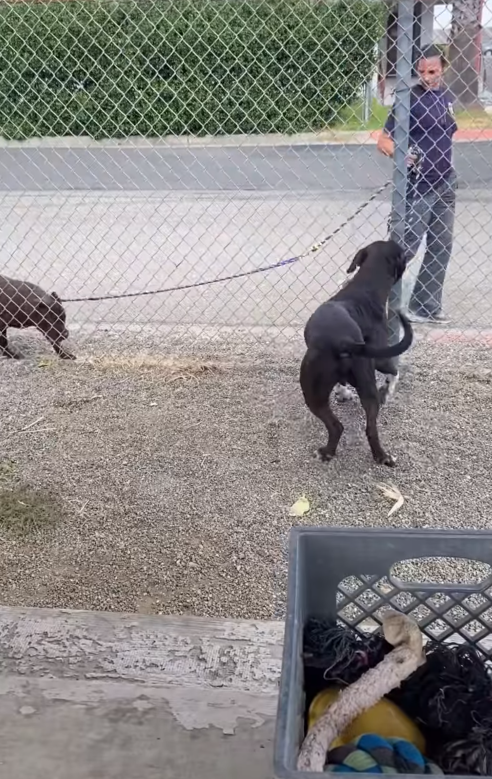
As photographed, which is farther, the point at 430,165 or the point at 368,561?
the point at 430,165

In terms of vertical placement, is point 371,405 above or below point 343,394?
above

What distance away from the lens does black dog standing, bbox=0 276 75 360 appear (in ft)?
16.5

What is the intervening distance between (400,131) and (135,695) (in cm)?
287

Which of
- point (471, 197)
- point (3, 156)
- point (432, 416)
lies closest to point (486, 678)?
point (432, 416)

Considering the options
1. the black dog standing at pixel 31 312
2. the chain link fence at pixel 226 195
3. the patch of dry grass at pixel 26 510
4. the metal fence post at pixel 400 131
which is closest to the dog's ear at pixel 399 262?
the metal fence post at pixel 400 131

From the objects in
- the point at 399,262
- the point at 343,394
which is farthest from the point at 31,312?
the point at 399,262

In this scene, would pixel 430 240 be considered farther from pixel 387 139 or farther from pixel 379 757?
pixel 379 757

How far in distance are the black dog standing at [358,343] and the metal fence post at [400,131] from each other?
0.16 m

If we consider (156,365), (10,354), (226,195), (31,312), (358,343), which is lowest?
(226,195)

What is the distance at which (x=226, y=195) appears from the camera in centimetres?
1070

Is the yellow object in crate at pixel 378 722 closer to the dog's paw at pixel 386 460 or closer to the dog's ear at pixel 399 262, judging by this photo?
the dog's paw at pixel 386 460

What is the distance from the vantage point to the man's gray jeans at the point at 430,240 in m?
4.21

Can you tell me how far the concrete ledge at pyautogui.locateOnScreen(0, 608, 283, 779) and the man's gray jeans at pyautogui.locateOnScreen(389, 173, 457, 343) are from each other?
2.33 m

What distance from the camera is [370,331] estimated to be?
3.74 m
